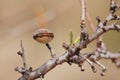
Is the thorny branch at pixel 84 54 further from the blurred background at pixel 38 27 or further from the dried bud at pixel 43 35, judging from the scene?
the blurred background at pixel 38 27

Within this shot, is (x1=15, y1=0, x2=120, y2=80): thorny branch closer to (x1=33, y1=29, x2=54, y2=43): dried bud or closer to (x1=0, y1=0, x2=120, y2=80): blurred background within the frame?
(x1=33, y1=29, x2=54, y2=43): dried bud

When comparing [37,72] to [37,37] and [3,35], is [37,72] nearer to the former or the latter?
[37,37]

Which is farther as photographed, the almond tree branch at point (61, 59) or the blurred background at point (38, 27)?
the blurred background at point (38, 27)

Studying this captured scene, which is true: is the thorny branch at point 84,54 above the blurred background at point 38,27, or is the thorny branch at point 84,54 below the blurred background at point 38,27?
below

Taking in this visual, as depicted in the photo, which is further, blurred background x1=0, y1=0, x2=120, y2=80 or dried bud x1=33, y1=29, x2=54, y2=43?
blurred background x1=0, y1=0, x2=120, y2=80

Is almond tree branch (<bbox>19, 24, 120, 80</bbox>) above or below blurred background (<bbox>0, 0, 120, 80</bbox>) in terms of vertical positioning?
below

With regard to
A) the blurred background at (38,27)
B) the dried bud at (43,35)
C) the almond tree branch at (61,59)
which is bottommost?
the almond tree branch at (61,59)

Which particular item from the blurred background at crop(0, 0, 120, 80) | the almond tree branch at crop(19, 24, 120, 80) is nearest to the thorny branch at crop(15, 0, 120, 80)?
the almond tree branch at crop(19, 24, 120, 80)

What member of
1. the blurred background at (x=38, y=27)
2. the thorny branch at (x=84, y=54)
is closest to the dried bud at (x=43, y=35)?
the thorny branch at (x=84, y=54)

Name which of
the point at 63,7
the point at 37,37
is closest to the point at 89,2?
the point at 63,7
